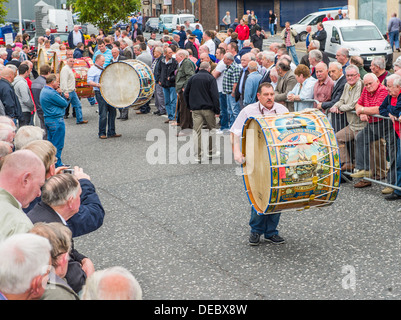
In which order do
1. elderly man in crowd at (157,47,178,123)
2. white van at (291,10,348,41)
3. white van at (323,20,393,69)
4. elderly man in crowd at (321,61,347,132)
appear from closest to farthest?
elderly man in crowd at (321,61,347,132)
elderly man in crowd at (157,47,178,123)
white van at (323,20,393,69)
white van at (291,10,348,41)

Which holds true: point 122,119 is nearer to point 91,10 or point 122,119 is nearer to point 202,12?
point 91,10

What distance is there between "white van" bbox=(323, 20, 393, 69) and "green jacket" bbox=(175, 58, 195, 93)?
9.56 metres

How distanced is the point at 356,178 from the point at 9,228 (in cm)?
637

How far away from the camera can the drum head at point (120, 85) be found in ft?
44.2

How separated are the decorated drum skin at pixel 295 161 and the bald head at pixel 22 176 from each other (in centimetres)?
238

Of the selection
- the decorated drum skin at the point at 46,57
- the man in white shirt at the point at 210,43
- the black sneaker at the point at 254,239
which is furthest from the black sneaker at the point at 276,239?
the decorated drum skin at the point at 46,57

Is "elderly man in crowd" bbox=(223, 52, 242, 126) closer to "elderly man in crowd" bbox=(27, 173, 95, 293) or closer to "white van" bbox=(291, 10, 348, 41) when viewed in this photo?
"elderly man in crowd" bbox=(27, 173, 95, 293)

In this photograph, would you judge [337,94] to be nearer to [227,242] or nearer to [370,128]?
[370,128]

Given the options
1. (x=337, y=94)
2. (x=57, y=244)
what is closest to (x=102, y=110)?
(x=337, y=94)

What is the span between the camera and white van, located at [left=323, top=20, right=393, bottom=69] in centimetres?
2133

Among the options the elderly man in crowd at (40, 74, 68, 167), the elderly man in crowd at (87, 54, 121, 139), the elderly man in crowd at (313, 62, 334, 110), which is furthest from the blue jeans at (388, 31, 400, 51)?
the elderly man in crowd at (40, 74, 68, 167)

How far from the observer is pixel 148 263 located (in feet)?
21.3

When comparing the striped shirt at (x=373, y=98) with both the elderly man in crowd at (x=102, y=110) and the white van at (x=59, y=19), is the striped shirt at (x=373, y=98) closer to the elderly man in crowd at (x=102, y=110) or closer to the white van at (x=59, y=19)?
the elderly man in crowd at (x=102, y=110)

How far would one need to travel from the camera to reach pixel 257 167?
21.1 ft
